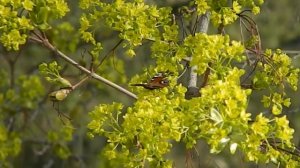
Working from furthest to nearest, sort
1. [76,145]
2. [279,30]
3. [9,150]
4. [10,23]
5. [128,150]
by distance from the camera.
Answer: [279,30] → [76,145] → [9,150] → [10,23] → [128,150]

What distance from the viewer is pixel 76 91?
263 inches

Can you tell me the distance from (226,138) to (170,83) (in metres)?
0.51

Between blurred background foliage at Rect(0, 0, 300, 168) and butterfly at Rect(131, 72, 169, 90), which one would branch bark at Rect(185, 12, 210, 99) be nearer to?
butterfly at Rect(131, 72, 169, 90)

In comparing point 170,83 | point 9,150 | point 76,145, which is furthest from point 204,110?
point 76,145

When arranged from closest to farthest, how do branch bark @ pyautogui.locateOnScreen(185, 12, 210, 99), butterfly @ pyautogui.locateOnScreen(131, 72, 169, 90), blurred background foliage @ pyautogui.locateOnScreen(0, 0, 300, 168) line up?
1. butterfly @ pyautogui.locateOnScreen(131, 72, 169, 90)
2. branch bark @ pyautogui.locateOnScreen(185, 12, 210, 99)
3. blurred background foliage @ pyautogui.locateOnScreen(0, 0, 300, 168)

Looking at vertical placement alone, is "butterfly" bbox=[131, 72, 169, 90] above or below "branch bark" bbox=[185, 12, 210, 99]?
below

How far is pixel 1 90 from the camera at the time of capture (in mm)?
5852

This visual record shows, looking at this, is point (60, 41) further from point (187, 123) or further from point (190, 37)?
point (187, 123)

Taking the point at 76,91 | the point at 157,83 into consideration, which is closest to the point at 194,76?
the point at 157,83

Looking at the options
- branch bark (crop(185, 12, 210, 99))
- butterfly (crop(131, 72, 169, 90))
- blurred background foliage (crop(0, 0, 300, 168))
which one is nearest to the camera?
butterfly (crop(131, 72, 169, 90))

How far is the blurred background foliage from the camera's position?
5.07 m

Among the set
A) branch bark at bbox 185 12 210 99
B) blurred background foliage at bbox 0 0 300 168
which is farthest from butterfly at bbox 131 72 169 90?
blurred background foliage at bbox 0 0 300 168

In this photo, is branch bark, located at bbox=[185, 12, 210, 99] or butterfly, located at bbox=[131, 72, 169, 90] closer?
butterfly, located at bbox=[131, 72, 169, 90]

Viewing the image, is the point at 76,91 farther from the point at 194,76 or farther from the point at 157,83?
the point at 157,83
